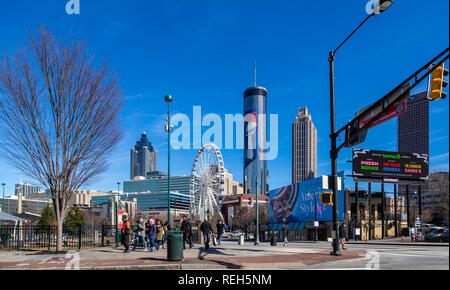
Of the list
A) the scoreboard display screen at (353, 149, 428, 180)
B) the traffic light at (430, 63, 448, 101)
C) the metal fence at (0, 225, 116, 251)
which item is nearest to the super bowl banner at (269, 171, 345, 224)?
the scoreboard display screen at (353, 149, 428, 180)

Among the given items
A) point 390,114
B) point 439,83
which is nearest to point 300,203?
point 390,114

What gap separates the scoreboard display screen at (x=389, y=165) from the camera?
58438 mm

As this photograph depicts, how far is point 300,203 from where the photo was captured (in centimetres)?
7612

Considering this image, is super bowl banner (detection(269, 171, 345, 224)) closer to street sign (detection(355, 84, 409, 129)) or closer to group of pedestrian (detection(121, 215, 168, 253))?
group of pedestrian (detection(121, 215, 168, 253))

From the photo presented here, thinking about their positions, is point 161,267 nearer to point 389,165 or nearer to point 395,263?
point 395,263

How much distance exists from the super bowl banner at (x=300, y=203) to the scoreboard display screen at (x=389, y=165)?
4739 millimetres

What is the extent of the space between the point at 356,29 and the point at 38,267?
14.6 metres

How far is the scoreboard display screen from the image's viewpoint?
58438mm

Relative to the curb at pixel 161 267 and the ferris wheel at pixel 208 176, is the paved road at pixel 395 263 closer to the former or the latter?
the curb at pixel 161 267

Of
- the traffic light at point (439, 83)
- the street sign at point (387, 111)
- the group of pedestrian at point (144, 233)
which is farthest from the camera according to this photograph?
the group of pedestrian at point (144, 233)

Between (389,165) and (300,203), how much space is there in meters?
20.4

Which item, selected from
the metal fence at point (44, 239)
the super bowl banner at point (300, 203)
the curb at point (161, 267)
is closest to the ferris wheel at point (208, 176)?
the super bowl banner at point (300, 203)
